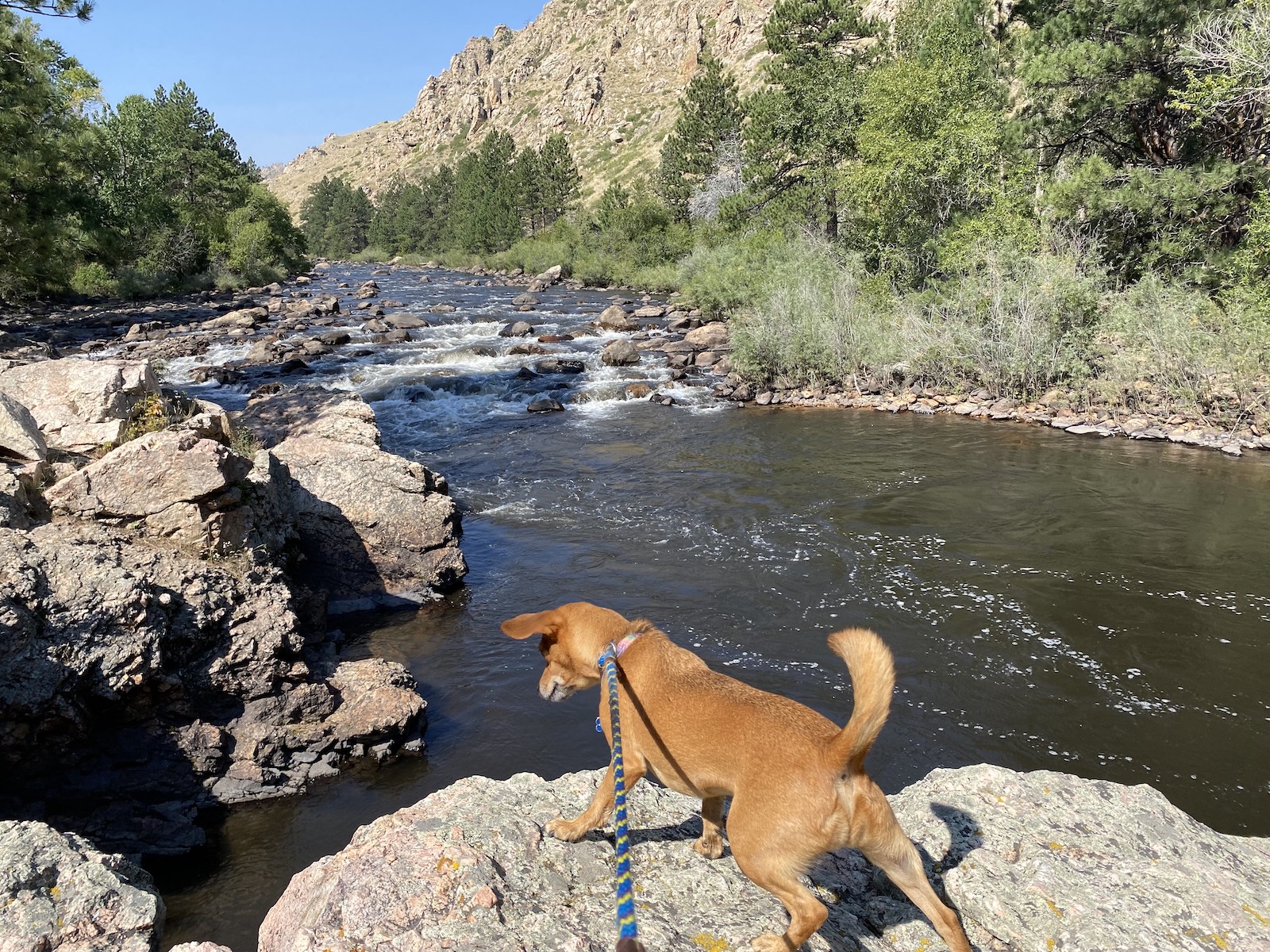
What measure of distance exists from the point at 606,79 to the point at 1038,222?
149960mm

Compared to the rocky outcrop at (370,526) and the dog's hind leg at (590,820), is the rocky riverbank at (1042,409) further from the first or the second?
the dog's hind leg at (590,820)

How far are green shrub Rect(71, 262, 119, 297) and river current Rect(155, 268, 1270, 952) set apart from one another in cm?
3817

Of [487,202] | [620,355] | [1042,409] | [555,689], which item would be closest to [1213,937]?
[555,689]

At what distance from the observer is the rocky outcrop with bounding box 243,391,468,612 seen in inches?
406

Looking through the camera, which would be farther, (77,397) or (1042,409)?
(1042,409)

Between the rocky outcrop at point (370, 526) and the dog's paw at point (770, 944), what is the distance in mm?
8333

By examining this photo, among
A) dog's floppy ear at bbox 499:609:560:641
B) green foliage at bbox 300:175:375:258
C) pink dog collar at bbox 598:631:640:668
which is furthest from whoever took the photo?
green foliage at bbox 300:175:375:258

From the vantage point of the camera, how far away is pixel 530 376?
2569 cm

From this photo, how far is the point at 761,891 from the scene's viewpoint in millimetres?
3414

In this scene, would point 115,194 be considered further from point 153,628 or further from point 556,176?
point 153,628

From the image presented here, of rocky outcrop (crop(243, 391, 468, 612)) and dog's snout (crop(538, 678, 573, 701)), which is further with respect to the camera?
rocky outcrop (crop(243, 391, 468, 612))

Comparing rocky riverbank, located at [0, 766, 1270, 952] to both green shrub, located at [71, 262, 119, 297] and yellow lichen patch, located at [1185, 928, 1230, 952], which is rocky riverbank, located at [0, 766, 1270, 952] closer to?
yellow lichen patch, located at [1185, 928, 1230, 952]

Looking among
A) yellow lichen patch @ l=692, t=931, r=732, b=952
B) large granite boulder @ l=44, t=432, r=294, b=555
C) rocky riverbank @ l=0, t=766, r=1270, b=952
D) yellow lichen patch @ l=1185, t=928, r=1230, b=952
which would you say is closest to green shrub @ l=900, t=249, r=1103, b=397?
rocky riverbank @ l=0, t=766, r=1270, b=952

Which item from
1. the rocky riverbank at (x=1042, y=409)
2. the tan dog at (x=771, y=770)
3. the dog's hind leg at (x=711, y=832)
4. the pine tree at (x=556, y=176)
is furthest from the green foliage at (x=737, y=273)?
the pine tree at (x=556, y=176)
